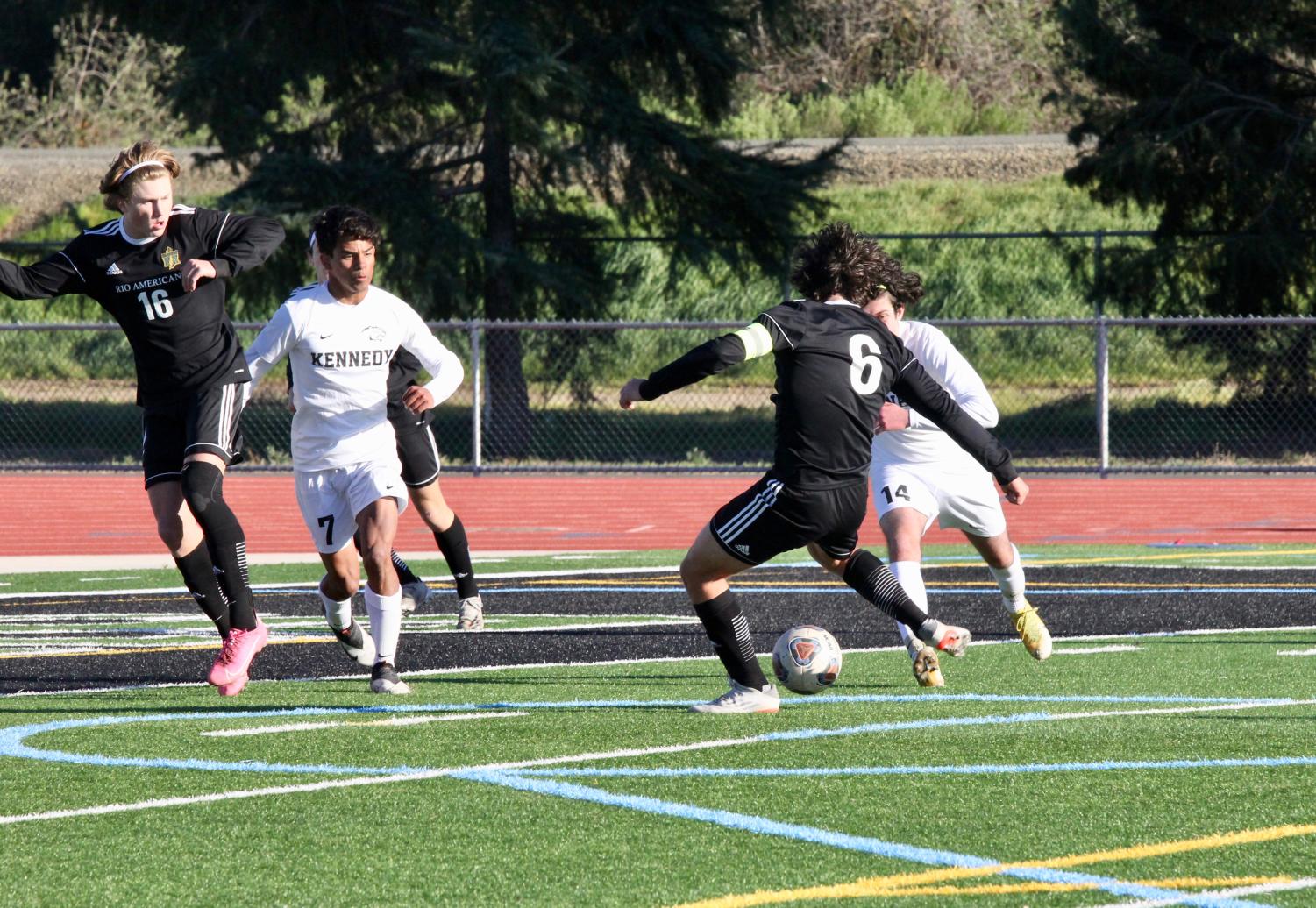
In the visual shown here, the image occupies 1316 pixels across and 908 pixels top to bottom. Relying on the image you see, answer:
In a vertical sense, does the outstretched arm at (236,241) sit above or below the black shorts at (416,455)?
above

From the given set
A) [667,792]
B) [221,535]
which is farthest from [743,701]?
[221,535]

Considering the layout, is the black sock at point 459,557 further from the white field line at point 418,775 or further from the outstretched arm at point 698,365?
the white field line at point 418,775

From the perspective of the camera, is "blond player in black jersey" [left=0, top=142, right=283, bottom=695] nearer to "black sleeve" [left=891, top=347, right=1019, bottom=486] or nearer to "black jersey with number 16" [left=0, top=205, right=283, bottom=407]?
"black jersey with number 16" [left=0, top=205, right=283, bottom=407]

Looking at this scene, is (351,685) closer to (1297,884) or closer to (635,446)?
(1297,884)

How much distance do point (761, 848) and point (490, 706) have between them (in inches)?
103

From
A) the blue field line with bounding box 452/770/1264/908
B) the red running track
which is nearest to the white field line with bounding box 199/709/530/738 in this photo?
the blue field line with bounding box 452/770/1264/908

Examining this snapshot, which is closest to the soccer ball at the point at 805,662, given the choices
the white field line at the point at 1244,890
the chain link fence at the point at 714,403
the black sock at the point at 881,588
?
the black sock at the point at 881,588

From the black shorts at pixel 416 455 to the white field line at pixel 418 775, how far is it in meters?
4.23

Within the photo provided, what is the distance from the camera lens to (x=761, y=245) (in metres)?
25.0

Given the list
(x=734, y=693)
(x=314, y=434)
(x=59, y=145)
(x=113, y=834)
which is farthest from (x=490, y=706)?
(x=59, y=145)

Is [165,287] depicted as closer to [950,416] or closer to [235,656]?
[235,656]

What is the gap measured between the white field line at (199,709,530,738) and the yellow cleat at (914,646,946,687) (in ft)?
5.09

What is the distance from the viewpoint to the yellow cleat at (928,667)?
732cm

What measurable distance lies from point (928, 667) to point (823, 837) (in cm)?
263
